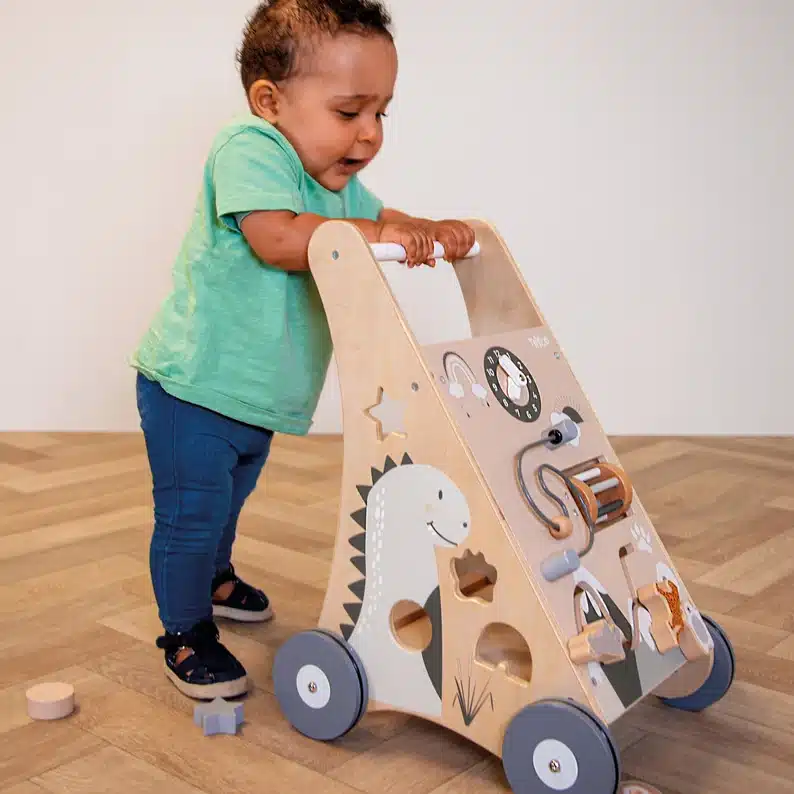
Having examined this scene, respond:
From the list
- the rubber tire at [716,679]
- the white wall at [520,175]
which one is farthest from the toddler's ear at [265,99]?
the white wall at [520,175]

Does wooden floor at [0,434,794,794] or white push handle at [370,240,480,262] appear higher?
white push handle at [370,240,480,262]

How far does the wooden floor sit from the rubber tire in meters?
0.02

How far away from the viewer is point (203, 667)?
1.10 metres

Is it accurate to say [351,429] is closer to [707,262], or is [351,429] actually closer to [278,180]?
[278,180]

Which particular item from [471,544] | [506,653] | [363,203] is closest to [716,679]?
[506,653]

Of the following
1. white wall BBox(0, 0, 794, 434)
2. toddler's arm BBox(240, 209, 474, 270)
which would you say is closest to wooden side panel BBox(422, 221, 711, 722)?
toddler's arm BBox(240, 209, 474, 270)

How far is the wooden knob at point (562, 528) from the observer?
925 mm

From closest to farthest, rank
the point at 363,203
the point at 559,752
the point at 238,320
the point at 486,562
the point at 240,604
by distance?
the point at 559,752 → the point at 486,562 → the point at 238,320 → the point at 363,203 → the point at 240,604

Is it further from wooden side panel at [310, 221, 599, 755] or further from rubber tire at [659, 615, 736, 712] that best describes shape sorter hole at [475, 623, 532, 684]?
rubber tire at [659, 615, 736, 712]

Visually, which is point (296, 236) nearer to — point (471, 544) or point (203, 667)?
point (471, 544)

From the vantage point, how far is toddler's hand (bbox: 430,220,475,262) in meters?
1.06

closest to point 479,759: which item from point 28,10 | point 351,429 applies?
point 351,429

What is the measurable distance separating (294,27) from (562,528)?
536mm

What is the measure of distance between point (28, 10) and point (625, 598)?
1838mm
